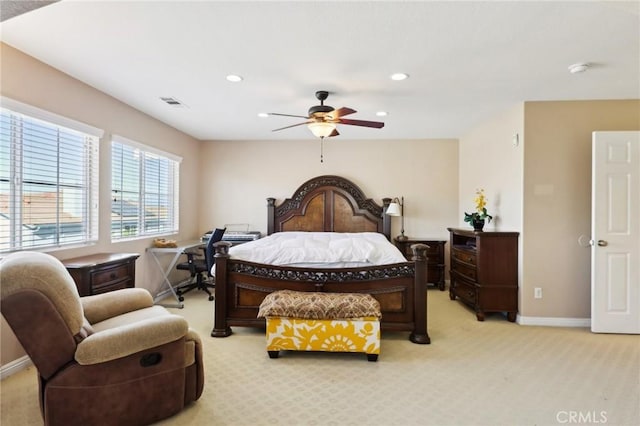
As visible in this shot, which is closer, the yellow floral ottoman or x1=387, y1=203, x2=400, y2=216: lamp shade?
the yellow floral ottoman

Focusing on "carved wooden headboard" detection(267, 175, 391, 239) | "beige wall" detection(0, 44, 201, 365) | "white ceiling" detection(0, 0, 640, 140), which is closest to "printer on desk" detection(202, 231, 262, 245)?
"carved wooden headboard" detection(267, 175, 391, 239)

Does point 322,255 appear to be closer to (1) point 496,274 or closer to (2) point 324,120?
(2) point 324,120

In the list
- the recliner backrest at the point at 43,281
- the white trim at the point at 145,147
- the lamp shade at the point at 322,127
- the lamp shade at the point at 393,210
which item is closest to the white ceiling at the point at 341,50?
the lamp shade at the point at 322,127

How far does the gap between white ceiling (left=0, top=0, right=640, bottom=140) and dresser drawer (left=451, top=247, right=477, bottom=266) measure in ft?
6.09

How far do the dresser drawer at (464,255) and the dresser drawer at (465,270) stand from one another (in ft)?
0.20

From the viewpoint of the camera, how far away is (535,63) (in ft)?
8.51

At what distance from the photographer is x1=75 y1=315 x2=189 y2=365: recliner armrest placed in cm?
167

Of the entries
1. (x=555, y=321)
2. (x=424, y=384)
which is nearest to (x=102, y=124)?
(x=424, y=384)

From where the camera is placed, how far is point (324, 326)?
8.55 feet

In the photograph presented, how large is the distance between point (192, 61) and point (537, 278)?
14.1 ft

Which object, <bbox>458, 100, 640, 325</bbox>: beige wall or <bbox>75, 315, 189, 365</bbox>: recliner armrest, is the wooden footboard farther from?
<bbox>458, 100, 640, 325</bbox>: beige wall

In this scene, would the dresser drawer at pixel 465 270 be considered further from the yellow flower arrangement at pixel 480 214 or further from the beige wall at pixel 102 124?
the beige wall at pixel 102 124

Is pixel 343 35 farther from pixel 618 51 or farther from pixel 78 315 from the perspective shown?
pixel 78 315

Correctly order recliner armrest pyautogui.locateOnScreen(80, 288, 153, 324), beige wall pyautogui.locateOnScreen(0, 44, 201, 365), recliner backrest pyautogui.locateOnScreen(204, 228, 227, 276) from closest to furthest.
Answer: recliner armrest pyautogui.locateOnScreen(80, 288, 153, 324), beige wall pyautogui.locateOnScreen(0, 44, 201, 365), recliner backrest pyautogui.locateOnScreen(204, 228, 227, 276)
